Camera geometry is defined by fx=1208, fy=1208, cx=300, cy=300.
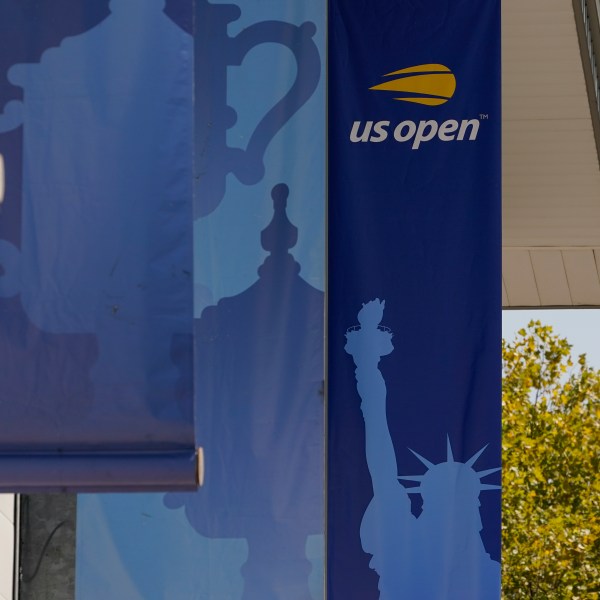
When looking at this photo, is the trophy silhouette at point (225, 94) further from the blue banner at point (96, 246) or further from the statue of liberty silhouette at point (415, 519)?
the blue banner at point (96, 246)

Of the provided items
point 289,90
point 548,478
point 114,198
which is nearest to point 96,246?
point 114,198

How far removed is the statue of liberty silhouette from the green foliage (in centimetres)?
1044

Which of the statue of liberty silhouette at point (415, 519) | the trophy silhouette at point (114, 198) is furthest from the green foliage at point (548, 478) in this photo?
the trophy silhouette at point (114, 198)

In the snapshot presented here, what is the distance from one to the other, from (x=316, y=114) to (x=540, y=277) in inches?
206

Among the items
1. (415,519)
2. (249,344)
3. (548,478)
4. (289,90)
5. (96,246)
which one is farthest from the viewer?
(548,478)

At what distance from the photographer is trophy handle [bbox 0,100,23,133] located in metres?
3.42

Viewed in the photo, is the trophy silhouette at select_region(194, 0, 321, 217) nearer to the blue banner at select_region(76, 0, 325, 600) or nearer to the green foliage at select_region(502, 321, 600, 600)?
the blue banner at select_region(76, 0, 325, 600)

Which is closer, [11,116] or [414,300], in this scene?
[11,116]

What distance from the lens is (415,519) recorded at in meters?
6.26

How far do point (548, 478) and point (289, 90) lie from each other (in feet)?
43.3

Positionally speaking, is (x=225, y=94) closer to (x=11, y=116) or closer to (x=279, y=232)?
(x=279, y=232)

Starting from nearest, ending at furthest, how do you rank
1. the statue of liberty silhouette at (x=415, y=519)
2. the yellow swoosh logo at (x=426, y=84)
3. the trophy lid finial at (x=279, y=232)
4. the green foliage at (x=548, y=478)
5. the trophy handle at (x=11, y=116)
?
the trophy handle at (x=11, y=116)
the statue of liberty silhouette at (x=415, y=519)
the trophy lid finial at (x=279, y=232)
the yellow swoosh logo at (x=426, y=84)
the green foliage at (x=548, y=478)

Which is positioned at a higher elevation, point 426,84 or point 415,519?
point 426,84

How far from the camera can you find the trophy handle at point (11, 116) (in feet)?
11.2
